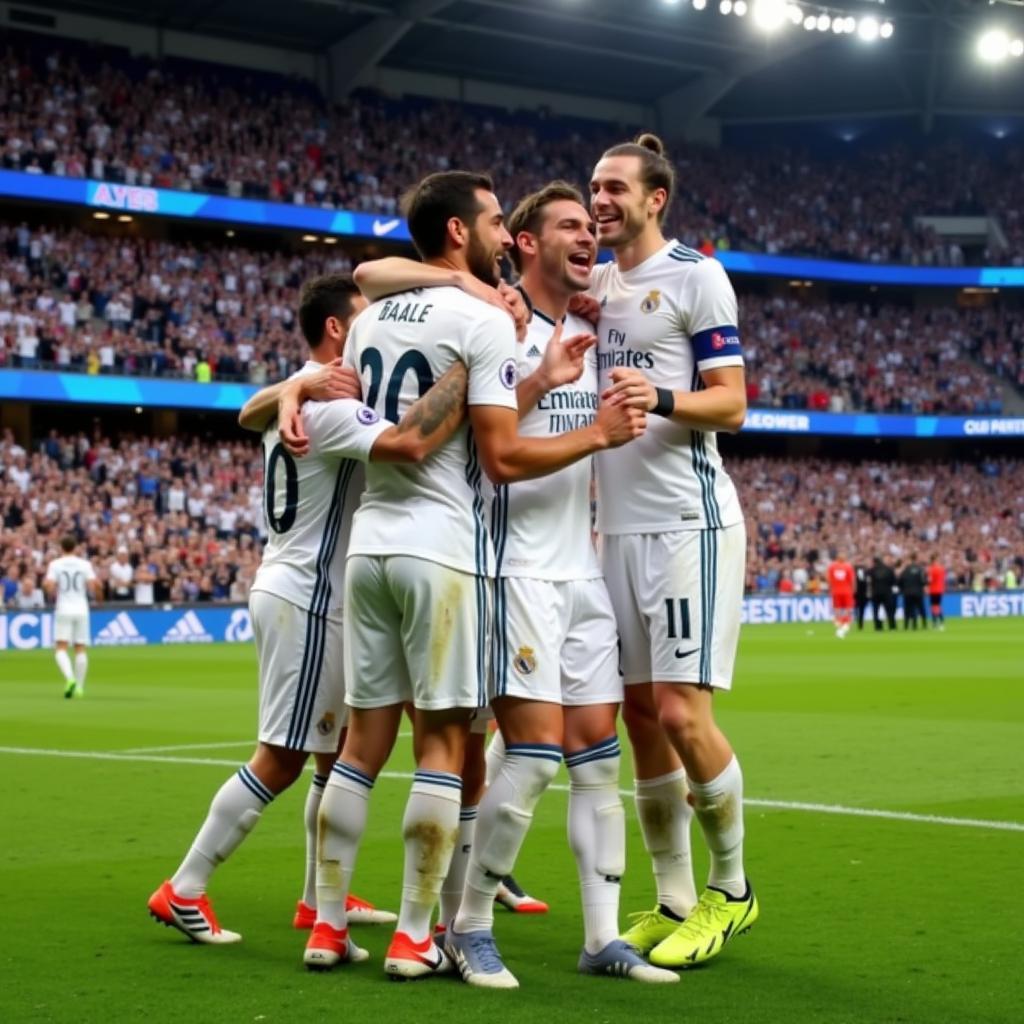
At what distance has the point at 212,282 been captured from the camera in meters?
48.7

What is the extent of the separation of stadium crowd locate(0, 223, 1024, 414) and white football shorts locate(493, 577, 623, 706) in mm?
36832

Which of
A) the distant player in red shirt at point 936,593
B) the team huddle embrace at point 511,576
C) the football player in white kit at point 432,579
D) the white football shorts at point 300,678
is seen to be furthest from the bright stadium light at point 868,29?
the football player in white kit at point 432,579

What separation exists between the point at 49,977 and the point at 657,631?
7.74 feet

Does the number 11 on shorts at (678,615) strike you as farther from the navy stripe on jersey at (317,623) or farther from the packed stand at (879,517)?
the packed stand at (879,517)

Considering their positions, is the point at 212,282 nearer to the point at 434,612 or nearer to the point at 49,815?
the point at 49,815

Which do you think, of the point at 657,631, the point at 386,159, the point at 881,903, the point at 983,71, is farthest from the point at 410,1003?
the point at 983,71

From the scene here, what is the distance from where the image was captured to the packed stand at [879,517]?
174 ft

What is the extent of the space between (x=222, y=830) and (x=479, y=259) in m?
2.32

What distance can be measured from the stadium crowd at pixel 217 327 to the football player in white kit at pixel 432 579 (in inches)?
1446

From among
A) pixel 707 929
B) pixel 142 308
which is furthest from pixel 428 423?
pixel 142 308

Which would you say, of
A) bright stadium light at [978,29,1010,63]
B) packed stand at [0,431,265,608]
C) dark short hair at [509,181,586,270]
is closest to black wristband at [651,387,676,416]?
dark short hair at [509,181,586,270]

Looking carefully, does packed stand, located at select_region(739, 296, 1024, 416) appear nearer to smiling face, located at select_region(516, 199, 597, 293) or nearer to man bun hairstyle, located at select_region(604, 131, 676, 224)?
man bun hairstyle, located at select_region(604, 131, 676, 224)

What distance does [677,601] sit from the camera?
6.41 metres

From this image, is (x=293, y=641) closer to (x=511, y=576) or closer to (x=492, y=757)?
(x=492, y=757)
